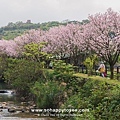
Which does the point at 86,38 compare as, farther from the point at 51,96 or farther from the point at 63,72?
the point at 51,96

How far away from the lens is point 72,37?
153 ft

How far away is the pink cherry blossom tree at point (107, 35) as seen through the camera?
31594 millimetres

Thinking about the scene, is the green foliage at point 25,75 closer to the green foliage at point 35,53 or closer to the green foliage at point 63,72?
the green foliage at point 63,72

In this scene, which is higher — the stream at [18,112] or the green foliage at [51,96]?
the green foliage at [51,96]

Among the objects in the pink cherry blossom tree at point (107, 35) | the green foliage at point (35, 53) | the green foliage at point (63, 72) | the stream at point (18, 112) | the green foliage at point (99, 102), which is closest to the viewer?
the green foliage at point (99, 102)

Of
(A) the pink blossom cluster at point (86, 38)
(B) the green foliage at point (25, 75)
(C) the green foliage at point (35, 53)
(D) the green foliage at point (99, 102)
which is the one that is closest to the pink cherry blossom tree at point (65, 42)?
(A) the pink blossom cluster at point (86, 38)

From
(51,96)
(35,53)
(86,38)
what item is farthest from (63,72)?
(35,53)

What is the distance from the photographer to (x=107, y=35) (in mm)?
31984

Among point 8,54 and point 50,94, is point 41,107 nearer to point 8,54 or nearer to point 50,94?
point 50,94

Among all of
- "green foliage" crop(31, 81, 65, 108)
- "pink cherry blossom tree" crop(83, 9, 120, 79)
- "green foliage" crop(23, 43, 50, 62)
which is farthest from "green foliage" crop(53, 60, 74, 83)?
"green foliage" crop(23, 43, 50, 62)

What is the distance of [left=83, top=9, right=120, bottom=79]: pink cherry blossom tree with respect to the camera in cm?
3159

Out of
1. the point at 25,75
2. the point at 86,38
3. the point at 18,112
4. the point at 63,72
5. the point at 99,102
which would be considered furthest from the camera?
the point at 25,75

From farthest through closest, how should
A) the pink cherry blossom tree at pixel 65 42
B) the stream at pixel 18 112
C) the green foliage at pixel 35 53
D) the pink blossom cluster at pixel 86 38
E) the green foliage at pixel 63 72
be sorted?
the green foliage at pixel 35 53
the pink cherry blossom tree at pixel 65 42
the green foliage at pixel 63 72
the pink blossom cluster at pixel 86 38
the stream at pixel 18 112

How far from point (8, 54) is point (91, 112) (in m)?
51.4
